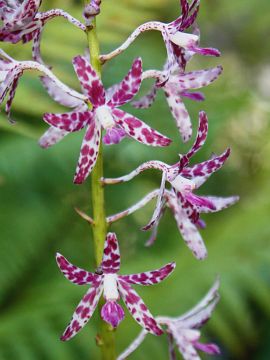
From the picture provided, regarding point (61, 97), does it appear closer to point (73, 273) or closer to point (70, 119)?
point (70, 119)

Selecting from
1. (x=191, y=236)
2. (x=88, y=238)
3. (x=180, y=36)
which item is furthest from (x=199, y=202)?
(x=88, y=238)

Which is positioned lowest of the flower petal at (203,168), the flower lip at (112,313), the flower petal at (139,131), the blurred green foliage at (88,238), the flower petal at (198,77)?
the blurred green foliage at (88,238)

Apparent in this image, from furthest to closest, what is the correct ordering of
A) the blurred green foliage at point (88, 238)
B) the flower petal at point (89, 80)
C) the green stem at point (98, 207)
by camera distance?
1. the blurred green foliage at point (88, 238)
2. the green stem at point (98, 207)
3. the flower petal at point (89, 80)

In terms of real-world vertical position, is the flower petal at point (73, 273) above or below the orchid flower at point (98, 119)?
below

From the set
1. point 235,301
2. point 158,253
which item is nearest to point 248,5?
point 158,253

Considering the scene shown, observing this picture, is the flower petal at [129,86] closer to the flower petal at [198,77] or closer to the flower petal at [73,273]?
the flower petal at [198,77]

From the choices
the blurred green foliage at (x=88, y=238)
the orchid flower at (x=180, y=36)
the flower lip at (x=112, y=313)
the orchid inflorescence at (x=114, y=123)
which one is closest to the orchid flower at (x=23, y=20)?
the orchid inflorescence at (x=114, y=123)

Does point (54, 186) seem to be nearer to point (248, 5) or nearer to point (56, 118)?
point (56, 118)
